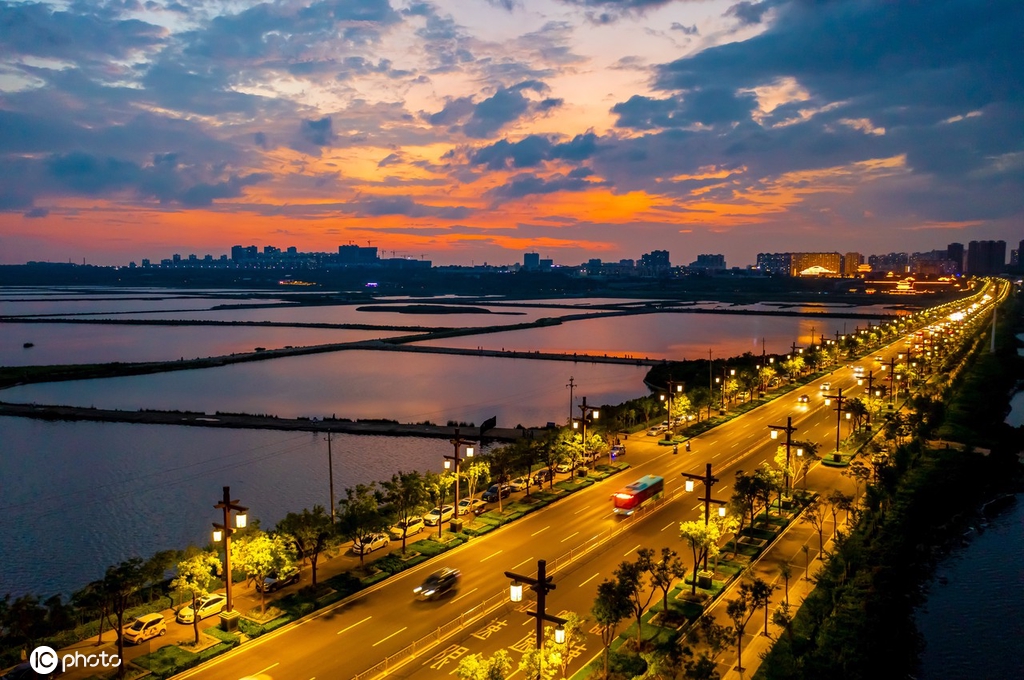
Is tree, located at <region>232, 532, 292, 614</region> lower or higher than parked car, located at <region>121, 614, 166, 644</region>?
higher

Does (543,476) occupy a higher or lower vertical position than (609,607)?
lower

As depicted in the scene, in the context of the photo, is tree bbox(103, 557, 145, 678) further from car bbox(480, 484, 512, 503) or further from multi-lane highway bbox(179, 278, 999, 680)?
car bbox(480, 484, 512, 503)

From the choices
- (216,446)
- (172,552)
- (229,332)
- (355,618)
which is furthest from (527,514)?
(229,332)

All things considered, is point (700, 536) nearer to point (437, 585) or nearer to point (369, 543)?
point (437, 585)

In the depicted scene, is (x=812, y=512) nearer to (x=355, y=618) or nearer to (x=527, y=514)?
(x=527, y=514)

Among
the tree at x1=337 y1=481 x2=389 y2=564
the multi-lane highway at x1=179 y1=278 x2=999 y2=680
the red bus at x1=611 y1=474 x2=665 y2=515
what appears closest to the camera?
the multi-lane highway at x1=179 y1=278 x2=999 y2=680

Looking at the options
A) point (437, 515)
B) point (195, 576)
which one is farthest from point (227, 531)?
point (437, 515)

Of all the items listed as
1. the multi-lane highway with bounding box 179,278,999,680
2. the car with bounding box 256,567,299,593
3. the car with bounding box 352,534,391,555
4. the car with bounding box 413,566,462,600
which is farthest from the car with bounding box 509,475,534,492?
the car with bounding box 256,567,299,593
